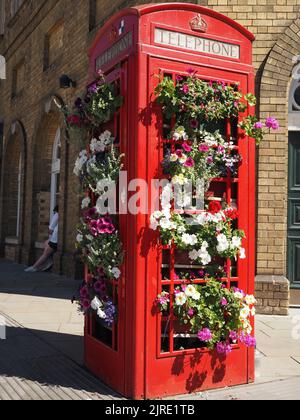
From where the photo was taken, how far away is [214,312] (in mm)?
4098

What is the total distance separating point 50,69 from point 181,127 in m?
10.0

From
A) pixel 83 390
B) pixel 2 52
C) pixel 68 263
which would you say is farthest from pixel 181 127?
pixel 2 52

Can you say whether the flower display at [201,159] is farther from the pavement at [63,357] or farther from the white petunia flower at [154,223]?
the pavement at [63,357]

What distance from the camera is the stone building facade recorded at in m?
7.40

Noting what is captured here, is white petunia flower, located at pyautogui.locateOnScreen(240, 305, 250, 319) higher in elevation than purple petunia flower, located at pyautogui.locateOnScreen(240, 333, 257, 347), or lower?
higher

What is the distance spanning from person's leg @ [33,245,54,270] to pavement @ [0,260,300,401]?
3268 mm

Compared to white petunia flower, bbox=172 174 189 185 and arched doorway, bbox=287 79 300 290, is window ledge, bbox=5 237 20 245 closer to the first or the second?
arched doorway, bbox=287 79 300 290

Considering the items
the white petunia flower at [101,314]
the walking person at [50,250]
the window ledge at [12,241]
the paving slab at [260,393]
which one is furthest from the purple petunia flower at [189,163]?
the window ledge at [12,241]

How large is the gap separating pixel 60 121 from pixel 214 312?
9.43m

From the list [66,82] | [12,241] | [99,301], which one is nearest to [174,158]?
[99,301]

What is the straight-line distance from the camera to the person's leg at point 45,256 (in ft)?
39.7

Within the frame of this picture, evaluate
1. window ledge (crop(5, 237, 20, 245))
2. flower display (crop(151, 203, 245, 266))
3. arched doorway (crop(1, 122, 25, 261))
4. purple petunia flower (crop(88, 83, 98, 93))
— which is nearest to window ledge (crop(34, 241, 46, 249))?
window ledge (crop(5, 237, 20, 245))

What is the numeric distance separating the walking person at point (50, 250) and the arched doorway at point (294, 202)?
6282 mm
